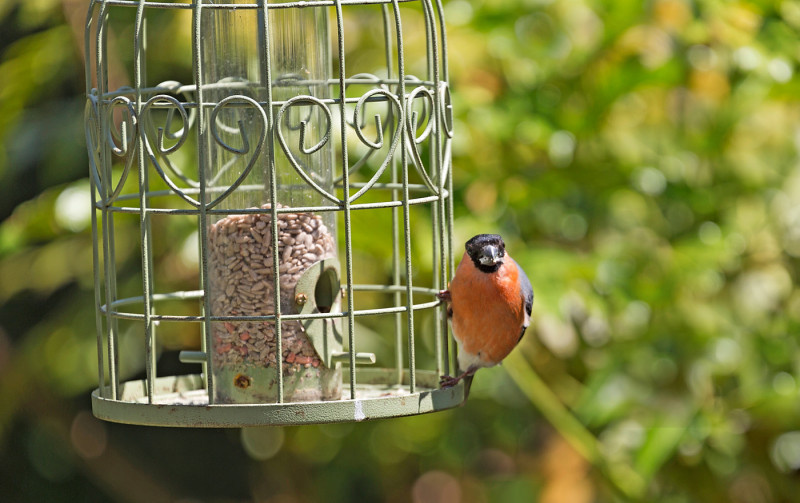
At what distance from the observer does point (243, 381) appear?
4.37m

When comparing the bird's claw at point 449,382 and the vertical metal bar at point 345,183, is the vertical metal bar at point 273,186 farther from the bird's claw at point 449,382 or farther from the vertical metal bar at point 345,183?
the bird's claw at point 449,382

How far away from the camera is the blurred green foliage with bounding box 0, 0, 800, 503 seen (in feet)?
18.7

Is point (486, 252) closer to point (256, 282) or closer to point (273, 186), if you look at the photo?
point (256, 282)

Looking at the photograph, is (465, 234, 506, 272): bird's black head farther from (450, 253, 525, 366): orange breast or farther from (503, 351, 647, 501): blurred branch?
(503, 351, 647, 501): blurred branch

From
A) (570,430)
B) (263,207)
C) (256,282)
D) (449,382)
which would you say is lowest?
(570,430)

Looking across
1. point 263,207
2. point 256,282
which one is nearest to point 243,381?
point 256,282

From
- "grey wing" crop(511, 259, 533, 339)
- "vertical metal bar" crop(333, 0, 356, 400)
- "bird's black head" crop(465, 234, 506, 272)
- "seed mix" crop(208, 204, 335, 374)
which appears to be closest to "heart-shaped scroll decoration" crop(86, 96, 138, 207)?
"seed mix" crop(208, 204, 335, 374)

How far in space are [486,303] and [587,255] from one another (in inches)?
54.3

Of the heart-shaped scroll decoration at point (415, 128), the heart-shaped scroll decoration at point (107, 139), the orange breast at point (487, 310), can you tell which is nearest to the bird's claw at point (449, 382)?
the orange breast at point (487, 310)

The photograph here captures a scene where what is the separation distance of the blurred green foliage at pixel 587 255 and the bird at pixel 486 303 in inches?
5.8

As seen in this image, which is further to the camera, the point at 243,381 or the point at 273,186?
the point at 243,381

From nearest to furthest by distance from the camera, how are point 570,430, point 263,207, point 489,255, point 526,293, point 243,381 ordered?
1. point 243,381
2. point 263,207
3. point 489,255
4. point 526,293
5. point 570,430

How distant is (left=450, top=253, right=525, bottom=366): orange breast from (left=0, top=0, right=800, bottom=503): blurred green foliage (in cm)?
16

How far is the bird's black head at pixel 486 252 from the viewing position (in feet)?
15.3
